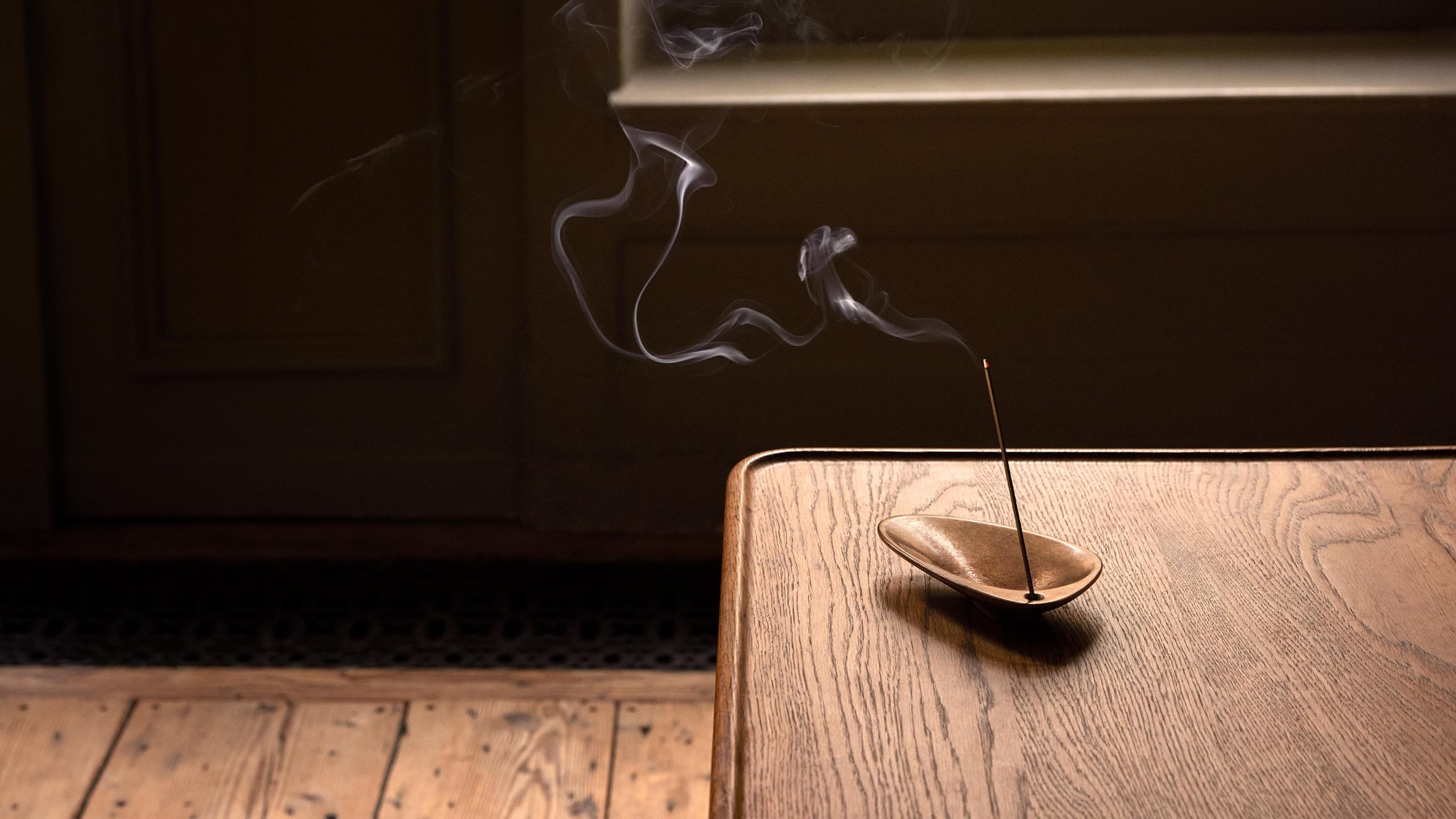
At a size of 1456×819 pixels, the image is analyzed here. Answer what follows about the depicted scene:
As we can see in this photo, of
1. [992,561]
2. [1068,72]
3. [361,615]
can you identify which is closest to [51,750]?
[361,615]

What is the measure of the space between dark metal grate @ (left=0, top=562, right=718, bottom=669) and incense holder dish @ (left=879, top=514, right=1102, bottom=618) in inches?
37.2

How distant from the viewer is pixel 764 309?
193cm

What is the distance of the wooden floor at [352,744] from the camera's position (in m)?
1.32

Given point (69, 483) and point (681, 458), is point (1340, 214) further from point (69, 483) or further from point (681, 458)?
point (69, 483)

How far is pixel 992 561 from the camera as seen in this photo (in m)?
0.70

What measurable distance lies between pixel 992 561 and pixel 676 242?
4.13ft

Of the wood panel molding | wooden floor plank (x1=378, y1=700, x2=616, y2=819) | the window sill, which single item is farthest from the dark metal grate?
the window sill

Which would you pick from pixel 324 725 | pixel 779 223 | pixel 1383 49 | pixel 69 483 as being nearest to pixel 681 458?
pixel 779 223

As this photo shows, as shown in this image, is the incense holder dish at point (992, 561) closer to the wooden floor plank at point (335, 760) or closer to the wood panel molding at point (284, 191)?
the wooden floor plank at point (335, 760)

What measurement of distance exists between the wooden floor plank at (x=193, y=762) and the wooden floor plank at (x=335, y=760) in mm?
20

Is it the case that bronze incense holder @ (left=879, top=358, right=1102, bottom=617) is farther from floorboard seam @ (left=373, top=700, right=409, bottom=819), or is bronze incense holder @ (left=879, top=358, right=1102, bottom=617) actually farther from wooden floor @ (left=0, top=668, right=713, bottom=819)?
floorboard seam @ (left=373, top=700, right=409, bottom=819)

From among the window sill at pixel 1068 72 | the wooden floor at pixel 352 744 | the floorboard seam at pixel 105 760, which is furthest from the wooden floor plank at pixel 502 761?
the window sill at pixel 1068 72

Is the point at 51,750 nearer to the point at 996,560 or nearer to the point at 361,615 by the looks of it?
the point at 361,615

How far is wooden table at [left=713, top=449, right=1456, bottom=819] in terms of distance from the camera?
51cm
